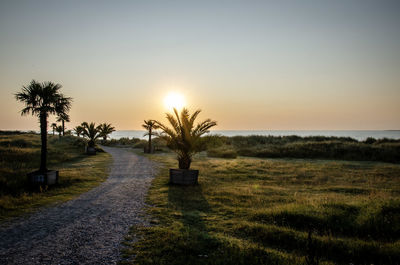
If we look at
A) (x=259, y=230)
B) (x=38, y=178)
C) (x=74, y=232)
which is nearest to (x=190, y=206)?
(x=259, y=230)

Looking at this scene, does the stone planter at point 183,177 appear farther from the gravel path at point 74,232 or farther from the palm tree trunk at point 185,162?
the gravel path at point 74,232

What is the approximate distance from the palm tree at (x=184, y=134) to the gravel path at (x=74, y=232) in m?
4.60

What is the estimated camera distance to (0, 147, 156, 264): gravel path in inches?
188

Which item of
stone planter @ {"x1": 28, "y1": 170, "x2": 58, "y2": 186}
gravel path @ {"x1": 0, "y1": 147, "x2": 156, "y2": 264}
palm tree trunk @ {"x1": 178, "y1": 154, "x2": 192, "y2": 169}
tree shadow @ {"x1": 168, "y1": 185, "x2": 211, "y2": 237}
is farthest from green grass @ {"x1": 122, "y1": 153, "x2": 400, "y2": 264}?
stone planter @ {"x1": 28, "y1": 170, "x2": 58, "y2": 186}

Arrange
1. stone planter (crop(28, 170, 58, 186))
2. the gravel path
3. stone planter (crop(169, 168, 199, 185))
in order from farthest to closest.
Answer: stone planter (crop(169, 168, 199, 185)), stone planter (crop(28, 170, 58, 186)), the gravel path

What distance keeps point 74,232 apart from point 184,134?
8.71 m

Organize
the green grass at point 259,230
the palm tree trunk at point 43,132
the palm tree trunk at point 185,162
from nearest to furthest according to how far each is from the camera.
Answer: the green grass at point 259,230 → the palm tree trunk at point 43,132 → the palm tree trunk at point 185,162

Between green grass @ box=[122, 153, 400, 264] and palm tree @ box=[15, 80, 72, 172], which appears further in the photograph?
palm tree @ box=[15, 80, 72, 172]

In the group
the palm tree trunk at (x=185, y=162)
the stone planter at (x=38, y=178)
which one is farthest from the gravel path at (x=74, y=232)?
the palm tree trunk at (x=185, y=162)

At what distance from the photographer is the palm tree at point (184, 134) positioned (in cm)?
1385

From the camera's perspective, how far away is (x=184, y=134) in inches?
553

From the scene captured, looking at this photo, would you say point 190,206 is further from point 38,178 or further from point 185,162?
point 38,178

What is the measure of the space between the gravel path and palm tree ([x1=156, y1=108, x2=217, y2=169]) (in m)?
4.60

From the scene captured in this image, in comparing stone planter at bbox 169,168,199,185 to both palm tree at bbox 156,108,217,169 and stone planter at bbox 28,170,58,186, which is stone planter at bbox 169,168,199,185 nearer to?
palm tree at bbox 156,108,217,169
